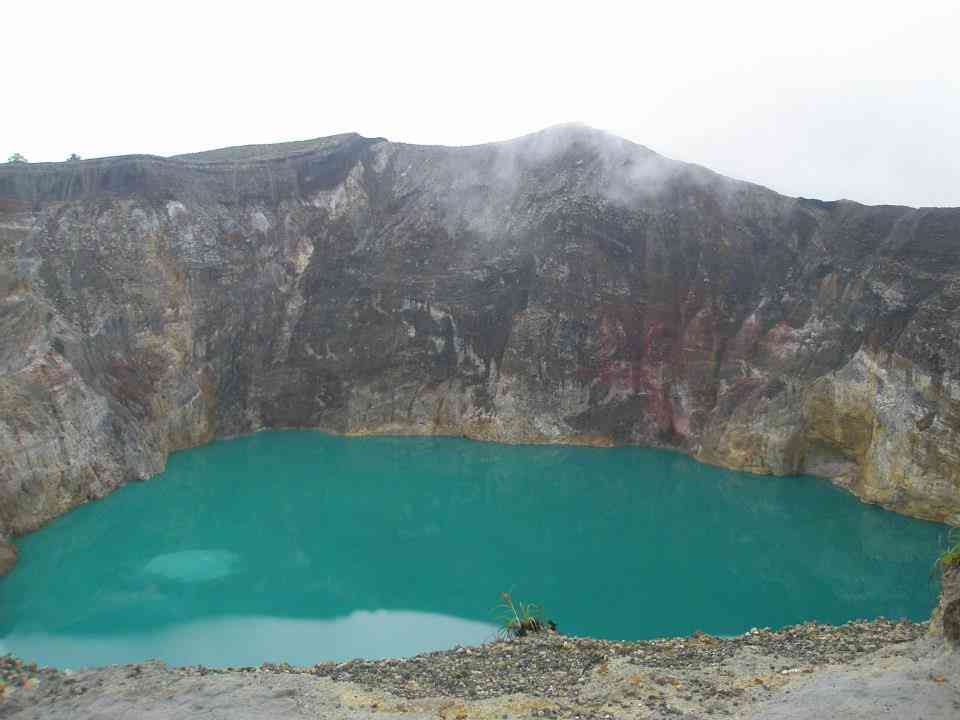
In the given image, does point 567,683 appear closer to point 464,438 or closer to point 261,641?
point 261,641

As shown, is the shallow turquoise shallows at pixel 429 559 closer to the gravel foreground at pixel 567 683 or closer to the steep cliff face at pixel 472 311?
the steep cliff face at pixel 472 311

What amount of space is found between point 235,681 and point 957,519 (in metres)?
17.3

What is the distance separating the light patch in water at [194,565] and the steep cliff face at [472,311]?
448 cm

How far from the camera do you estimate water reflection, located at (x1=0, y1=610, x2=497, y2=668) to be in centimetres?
1226

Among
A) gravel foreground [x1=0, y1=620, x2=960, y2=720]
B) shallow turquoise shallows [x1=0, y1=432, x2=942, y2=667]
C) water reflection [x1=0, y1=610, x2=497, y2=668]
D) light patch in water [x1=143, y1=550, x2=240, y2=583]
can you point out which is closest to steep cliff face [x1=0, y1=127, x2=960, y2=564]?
A: shallow turquoise shallows [x1=0, y1=432, x2=942, y2=667]

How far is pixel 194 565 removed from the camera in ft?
55.0

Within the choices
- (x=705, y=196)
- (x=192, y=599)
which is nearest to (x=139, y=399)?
(x=192, y=599)

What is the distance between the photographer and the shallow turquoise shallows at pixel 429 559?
13.4 m

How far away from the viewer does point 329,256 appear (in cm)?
3180

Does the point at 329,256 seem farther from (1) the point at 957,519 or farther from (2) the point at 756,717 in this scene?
(2) the point at 756,717

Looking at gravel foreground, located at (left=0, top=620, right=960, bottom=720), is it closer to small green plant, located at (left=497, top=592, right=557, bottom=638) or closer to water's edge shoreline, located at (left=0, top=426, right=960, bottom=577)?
small green plant, located at (left=497, top=592, right=557, bottom=638)

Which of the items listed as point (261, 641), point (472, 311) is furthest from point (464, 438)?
point (261, 641)

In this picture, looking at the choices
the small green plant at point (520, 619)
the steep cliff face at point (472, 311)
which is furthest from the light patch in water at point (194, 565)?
the small green plant at point (520, 619)

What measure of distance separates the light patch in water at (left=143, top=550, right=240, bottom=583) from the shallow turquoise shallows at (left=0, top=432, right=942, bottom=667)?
0.06m
